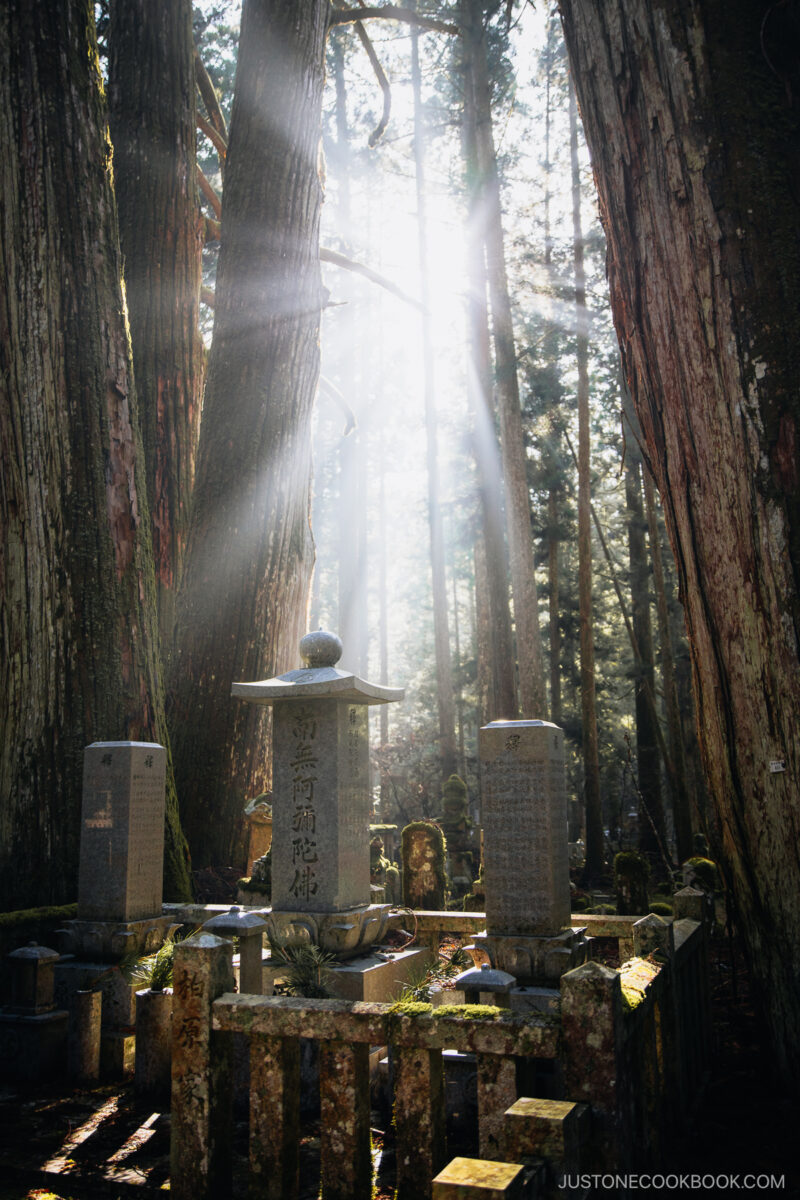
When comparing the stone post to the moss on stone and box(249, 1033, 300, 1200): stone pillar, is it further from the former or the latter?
A: the moss on stone

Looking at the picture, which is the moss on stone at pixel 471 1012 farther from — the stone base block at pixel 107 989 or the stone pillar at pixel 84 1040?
the stone base block at pixel 107 989

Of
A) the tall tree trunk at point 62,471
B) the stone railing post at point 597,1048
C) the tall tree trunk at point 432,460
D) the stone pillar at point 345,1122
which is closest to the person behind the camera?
the stone railing post at point 597,1048

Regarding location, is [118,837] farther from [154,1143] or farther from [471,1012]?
[471,1012]

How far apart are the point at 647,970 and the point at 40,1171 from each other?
2.52 meters

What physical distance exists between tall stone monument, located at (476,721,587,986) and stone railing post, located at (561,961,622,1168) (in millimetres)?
2243

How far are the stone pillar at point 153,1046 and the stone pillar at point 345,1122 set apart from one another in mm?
1698

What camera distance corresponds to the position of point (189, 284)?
927cm

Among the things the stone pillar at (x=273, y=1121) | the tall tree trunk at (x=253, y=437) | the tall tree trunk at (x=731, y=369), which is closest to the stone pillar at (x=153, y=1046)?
the stone pillar at (x=273, y=1121)

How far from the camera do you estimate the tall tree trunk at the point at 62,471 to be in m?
5.88

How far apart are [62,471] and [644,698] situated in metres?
11.6

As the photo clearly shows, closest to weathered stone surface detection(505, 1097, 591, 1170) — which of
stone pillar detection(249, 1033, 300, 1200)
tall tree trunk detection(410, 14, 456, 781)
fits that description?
stone pillar detection(249, 1033, 300, 1200)

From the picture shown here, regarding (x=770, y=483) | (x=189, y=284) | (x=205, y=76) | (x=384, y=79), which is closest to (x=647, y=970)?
(x=770, y=483)

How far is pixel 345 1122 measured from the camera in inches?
101

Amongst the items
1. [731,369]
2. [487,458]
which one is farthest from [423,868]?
[487,458]
